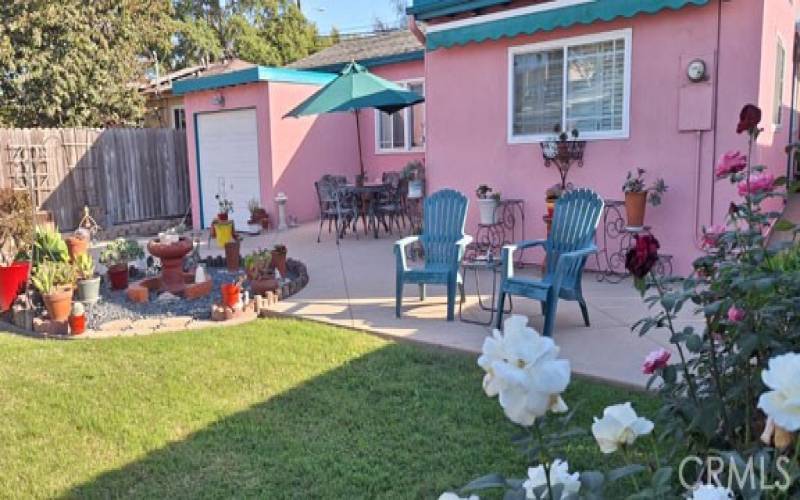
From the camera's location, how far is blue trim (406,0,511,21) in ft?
24.1

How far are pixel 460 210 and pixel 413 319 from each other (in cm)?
113

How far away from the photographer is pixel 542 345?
3.91 ft

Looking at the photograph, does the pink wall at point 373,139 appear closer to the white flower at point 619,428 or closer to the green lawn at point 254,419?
the green lawn at point 254,419

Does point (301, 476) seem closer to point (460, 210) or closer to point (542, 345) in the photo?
point (542, 345)

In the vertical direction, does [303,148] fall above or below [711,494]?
above

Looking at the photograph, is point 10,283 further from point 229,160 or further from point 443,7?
point 229,160

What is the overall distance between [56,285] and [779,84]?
855 cm

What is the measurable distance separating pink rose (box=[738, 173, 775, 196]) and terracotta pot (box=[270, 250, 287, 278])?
16.7 feet

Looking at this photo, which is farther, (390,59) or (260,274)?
(390,59)

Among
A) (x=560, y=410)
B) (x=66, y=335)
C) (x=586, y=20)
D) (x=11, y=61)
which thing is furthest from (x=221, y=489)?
(x=11, y=61)

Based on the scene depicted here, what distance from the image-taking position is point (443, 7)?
25.1 ft

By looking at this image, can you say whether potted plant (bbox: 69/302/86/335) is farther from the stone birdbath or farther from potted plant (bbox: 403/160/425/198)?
potted plant (bbox: 403/160/425/198)

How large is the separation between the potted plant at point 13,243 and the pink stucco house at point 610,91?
4.82 meters

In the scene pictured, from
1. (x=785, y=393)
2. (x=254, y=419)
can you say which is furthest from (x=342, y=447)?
(x=785, y=393)
